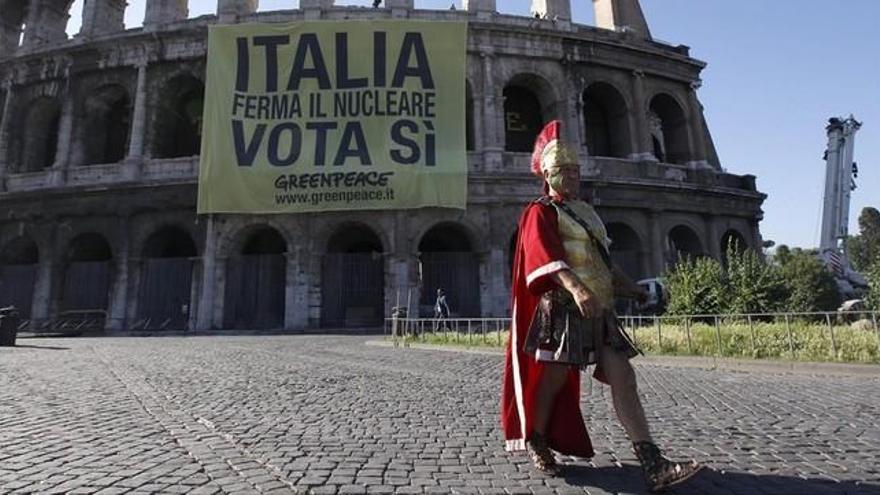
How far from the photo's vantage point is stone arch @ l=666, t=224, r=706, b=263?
2052 centimetres

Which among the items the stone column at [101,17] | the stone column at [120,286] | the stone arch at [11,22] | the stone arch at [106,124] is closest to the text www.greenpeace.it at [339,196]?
the stone column at [120,286]

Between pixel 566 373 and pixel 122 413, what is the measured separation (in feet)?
12.2

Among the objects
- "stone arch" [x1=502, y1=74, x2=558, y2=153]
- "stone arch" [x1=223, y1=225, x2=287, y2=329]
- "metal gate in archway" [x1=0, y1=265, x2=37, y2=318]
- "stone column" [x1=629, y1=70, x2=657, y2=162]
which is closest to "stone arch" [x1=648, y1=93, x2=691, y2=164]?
"stone column" [x1=629, y1=70, x2=657, y2=162]

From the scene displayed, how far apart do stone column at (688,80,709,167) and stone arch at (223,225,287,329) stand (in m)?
16.2

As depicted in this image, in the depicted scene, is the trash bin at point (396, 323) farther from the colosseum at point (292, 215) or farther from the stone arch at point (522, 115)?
the stone arch at point (522, 115)

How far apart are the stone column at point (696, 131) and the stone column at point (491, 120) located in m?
8.12

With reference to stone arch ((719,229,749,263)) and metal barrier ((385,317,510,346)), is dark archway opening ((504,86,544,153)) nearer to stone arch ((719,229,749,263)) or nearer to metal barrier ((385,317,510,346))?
stone arch ((719,229,749,263))

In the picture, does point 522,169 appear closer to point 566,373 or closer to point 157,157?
point 157,157

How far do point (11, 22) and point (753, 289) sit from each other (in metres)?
30.0

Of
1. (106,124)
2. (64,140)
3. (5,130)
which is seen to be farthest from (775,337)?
(5,130)

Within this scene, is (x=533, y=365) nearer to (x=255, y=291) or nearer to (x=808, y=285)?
(x=808, y=285)

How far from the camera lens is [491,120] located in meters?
19.3

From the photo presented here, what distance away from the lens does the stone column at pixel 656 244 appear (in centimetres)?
1956

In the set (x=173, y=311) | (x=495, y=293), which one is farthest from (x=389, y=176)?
(x=173, y=311)
